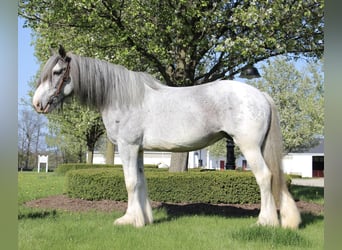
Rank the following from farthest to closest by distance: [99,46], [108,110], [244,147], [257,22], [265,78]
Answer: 1. [265,78]
2. [99,46]
3. [257,22]
4. [108,110]
5. [244,147]

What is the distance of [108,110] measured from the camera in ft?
19.4

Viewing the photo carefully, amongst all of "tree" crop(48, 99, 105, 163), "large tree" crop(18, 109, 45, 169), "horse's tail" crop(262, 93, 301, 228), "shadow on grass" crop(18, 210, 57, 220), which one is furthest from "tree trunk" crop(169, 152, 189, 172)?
"large tree" crop(18, 109, 45, 169)

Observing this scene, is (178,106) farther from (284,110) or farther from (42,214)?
(284,110)

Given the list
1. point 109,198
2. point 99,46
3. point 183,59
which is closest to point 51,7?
point 99,46

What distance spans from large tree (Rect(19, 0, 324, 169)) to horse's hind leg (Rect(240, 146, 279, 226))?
4309 millimetres

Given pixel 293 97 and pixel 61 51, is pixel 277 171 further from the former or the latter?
pixel 293 97

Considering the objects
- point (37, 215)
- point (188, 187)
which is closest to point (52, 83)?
point (37, 215)

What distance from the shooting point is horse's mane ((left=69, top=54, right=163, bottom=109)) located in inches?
225

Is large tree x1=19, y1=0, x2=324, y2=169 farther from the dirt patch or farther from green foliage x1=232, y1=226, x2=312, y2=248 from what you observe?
green foliage x1=232, y1=226, x2=312, y2=248

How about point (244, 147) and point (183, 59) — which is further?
point (183, 59)

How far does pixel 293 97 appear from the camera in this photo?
3516 centimetres

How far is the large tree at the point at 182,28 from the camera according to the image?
30.9ft
